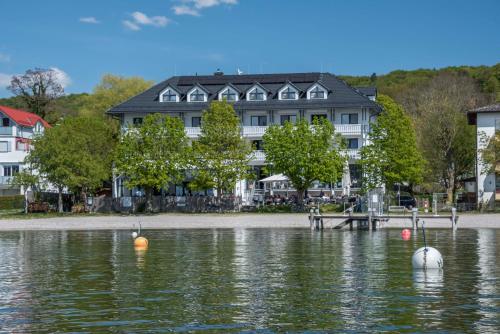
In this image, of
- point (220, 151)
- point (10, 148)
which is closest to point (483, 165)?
point (220, 151)

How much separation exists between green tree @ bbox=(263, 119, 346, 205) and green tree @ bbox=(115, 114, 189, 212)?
911cm

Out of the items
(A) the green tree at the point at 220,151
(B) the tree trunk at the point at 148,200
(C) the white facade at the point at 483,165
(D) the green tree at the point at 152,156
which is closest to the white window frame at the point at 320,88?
(A) the green tree at the point at 220,151

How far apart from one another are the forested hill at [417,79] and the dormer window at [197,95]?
140ft

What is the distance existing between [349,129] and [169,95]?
2125 centimetres

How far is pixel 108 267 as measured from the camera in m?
34.3

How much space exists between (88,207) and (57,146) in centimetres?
731

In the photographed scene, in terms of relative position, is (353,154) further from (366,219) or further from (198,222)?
(366,219)

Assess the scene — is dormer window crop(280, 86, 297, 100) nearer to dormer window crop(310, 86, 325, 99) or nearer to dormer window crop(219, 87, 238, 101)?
dormer window crop(310, 86, 325, 99)

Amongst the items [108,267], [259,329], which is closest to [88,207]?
[108,267]

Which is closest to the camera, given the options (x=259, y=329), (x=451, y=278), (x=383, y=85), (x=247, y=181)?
(x=259, y=329)

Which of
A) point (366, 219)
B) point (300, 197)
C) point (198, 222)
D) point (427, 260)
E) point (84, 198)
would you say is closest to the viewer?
point (427, 260)

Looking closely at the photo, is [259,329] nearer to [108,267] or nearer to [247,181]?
[108,267]

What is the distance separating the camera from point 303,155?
79.4 metres

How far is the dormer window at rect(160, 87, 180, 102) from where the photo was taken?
3701 inches
